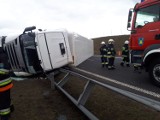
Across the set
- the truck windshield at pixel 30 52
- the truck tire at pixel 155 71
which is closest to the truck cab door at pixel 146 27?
the truck tire at pixel 155 71

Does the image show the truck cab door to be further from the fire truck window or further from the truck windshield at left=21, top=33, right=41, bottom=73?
the truck windshield at left=21, top=33, right=41, bottom=73

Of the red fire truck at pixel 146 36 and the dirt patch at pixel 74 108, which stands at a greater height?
the red fire truck at pixel 146 36

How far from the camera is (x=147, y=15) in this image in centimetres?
636

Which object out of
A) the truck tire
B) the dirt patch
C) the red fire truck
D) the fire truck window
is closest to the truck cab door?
the red fire truck

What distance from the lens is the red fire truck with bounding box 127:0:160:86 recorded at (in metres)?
5.96

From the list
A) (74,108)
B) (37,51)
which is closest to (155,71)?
(74,108)

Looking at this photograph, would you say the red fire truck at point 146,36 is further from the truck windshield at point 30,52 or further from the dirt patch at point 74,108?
the truck windshield at point 30,52

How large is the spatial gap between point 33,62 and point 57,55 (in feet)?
3.31

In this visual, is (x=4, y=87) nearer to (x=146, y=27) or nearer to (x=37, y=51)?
(x=37, y=51)

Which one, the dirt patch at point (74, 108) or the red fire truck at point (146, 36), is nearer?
the dirt patch at point (74, 108)

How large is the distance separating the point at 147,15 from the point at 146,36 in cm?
67

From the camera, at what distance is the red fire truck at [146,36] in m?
5.96

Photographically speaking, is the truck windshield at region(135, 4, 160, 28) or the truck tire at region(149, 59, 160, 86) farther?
the truck windshield at region(135, 4, 160, 28)

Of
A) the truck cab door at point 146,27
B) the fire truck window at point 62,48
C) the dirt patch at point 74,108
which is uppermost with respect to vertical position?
the truck cab door at point 146,27
